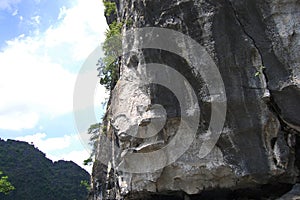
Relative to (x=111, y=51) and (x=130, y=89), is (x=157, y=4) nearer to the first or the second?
(x=130, y=89)

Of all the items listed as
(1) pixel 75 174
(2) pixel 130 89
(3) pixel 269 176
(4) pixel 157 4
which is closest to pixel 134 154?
(2) pixel 130 89

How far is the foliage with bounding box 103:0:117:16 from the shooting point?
1381 centimetres

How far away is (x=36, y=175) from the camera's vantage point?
2800 cm

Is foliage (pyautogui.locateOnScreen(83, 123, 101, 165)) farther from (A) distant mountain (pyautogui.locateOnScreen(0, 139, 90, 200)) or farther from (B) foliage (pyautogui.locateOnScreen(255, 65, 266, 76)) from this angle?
(A) distant mountain (pyautogui.locateOnScreen(0, 139, 90, 200))

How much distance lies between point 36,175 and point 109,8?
1912 cm

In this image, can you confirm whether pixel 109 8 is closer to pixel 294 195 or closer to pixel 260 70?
pixel 260 70

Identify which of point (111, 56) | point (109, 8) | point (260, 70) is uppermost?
point (109, 8)

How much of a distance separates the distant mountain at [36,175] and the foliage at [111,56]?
16764 mm

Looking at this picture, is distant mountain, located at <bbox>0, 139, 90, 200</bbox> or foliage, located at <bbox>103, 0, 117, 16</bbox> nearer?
foliage, located at <bbox>103, 0, 117, 16</bbox>

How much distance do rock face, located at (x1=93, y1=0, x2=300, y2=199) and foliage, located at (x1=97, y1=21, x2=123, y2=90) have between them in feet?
11.3

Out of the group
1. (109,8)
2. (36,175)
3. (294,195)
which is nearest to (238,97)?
(294,195)

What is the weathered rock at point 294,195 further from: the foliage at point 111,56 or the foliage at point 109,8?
the foliage at point 109,8

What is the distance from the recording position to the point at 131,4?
31.0 ft

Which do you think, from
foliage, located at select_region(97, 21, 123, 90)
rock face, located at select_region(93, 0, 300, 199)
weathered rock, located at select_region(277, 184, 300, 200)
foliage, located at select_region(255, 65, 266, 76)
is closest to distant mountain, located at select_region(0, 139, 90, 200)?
foliage, located at select_region(97, 21, 123, 90)
